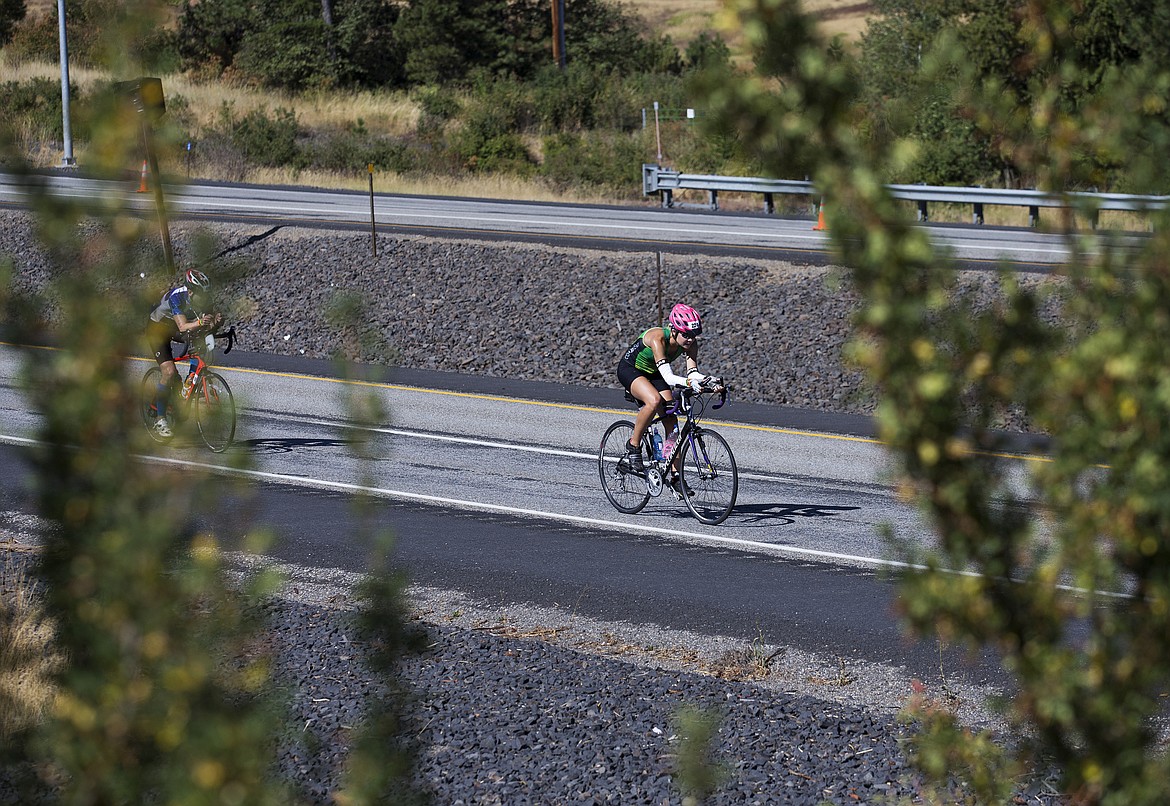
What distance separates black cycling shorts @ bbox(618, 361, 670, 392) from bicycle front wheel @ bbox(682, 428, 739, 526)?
563 millimetres

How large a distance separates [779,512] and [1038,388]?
1019 cm

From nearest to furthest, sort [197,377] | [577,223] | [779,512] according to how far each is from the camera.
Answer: [197,377] → [779,512] → [577,223]

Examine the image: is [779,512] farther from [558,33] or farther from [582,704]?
[558,33]

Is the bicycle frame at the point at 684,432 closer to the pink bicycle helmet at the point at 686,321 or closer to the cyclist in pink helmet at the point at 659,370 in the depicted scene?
the cyclist in pink helmet at the point at 659,370

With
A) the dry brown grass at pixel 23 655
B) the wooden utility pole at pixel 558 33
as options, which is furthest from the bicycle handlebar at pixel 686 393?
the wooden utility pole at pixel 558 33

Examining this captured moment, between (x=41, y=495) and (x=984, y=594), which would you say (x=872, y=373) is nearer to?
(x=984, y=594)

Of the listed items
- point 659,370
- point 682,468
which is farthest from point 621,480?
point 659,370

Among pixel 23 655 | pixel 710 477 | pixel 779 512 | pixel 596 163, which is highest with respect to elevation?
pixel 596 163

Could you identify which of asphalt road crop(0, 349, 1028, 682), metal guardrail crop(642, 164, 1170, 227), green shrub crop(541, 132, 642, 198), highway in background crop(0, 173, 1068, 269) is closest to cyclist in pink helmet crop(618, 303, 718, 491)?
asphalt road crop(0, 349, 1028, 682)

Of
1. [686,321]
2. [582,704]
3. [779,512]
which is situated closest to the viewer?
[582,704]

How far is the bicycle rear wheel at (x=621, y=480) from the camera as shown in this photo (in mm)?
12703

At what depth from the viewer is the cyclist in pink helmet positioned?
37.7ft

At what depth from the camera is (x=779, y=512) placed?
1266 centimetres

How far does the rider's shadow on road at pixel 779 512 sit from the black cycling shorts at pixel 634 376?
134 centimetres
